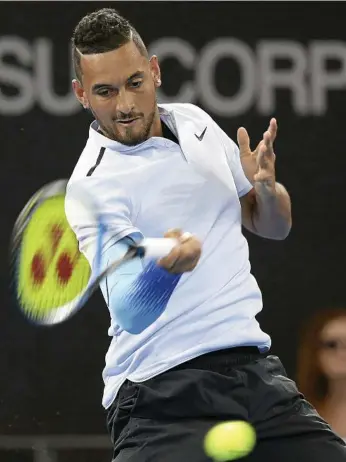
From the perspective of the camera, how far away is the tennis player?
2.77 metres

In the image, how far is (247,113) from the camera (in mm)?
4934

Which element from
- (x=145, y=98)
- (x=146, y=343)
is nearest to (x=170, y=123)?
(x=145, y=98)

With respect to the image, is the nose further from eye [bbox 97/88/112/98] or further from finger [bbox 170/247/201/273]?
finger [bbox 170/247/201/273]

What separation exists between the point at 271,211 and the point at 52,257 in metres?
0.56

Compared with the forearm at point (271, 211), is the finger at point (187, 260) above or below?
above

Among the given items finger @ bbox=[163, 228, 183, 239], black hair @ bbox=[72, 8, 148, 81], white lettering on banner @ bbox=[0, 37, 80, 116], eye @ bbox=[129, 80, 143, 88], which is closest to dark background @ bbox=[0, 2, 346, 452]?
white lettering on banner @ bbox=[0, 37, 80, 116]

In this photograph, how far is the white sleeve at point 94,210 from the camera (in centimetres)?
279

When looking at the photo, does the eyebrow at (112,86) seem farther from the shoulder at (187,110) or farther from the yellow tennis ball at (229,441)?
the yellow tennis ball at (229,441)

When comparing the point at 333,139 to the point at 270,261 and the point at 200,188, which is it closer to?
the point at 270,261

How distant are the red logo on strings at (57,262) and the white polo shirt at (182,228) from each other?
0.34 ft

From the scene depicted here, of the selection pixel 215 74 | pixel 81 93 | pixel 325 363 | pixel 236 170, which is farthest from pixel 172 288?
pixel 215 74

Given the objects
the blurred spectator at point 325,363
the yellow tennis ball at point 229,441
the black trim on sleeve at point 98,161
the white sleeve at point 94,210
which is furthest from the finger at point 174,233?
the blurred spectator at point 325,363

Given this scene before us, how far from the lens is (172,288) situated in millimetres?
2678

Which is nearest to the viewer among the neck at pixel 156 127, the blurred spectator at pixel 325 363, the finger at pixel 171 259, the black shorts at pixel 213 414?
the finger at pixel 171 259
